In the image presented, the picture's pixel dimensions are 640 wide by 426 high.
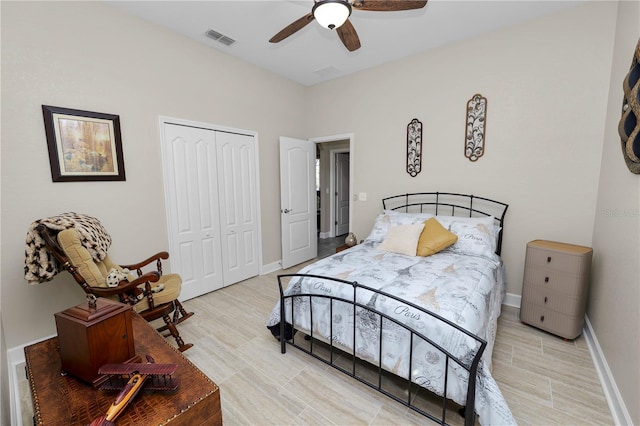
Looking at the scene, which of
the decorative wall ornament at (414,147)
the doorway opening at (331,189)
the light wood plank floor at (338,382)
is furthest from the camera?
the doorway opening at (331,189)

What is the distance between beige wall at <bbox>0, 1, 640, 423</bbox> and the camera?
2082mm

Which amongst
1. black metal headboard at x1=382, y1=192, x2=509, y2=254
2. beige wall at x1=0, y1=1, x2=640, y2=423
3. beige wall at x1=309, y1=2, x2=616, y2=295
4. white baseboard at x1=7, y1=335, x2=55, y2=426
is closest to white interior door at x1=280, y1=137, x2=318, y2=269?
beige wall at x1=0, y1=1, x2=640, y2=423

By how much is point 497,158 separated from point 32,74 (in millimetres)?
4322

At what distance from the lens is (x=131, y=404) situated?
1049 mm

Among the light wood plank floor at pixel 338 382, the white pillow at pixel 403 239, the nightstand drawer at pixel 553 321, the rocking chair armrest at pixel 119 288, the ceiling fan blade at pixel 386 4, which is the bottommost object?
the light wood plank floor at pixel 338 382

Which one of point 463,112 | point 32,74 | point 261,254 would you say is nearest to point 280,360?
point 261,254

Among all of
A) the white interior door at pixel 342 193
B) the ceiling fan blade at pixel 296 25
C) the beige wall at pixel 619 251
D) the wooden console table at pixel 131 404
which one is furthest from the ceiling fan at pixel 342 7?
the white interior door at pixel 342 193

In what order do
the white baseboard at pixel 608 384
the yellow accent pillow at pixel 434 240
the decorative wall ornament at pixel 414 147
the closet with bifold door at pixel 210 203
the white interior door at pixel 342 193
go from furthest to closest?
the white interior door at pixel 342 193, the decorative wall ornament at pixel 414 147, the closet with bifold door at pixel 210 203, the yellow accent pillow at pixel 434 240, the white baseboard at pixel 608 384

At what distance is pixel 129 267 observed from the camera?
97.7 inches

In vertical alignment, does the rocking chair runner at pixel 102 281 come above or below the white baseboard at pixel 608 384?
above

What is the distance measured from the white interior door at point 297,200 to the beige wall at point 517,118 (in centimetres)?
118

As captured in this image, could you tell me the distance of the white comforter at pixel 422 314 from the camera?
1.43 meters

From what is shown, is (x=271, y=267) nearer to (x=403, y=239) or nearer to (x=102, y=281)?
(x=403, y=239)

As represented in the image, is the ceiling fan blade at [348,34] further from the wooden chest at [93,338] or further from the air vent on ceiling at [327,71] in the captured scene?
the wooden chest at [93,338]
